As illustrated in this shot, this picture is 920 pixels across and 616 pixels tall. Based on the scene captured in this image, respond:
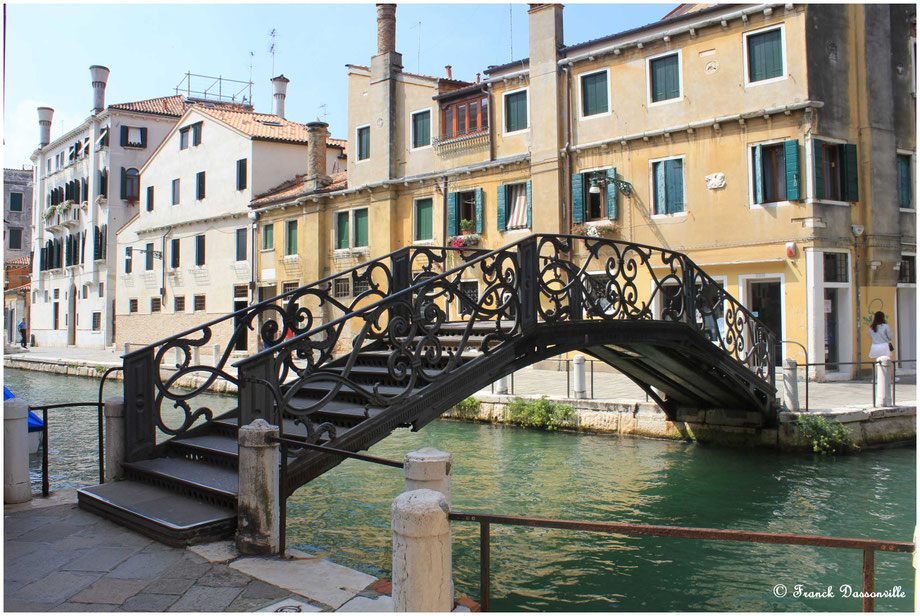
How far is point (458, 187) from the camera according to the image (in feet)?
72.9

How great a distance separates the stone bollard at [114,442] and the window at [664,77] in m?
15.4

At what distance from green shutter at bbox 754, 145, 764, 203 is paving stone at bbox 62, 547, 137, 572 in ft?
49.8

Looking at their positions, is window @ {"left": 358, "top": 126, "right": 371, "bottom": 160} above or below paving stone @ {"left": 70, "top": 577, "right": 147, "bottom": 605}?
above

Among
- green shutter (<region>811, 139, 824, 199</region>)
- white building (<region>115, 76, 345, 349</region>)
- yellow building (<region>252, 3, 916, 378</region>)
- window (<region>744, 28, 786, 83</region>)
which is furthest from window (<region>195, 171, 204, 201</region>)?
green shutter (<region>811, 139, 824, 199</region>)

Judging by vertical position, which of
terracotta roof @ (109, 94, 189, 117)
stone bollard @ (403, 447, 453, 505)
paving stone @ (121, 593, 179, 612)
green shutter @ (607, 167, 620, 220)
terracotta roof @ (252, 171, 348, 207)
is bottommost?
paving stone @ (121, 593, 179, 612)

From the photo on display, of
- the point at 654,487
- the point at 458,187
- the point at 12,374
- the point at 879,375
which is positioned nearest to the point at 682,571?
the point at 654,487

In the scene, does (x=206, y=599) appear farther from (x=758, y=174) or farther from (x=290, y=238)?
(x=290, y=238)

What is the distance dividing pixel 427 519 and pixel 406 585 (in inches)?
14.1

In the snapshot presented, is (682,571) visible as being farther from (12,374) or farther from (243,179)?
(12,374)

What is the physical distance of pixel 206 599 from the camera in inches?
153

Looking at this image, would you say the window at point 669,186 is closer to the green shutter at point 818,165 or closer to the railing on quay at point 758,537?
the green shutter at point 818,165

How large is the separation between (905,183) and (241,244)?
22.8 m

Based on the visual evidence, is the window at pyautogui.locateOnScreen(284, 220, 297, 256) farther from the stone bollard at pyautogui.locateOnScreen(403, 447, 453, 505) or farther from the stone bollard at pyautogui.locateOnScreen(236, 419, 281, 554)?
the stone bollard at pyautogui.locateOnScreen(403, 447, 453, 505)

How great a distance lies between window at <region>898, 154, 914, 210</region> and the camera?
56.9ft
